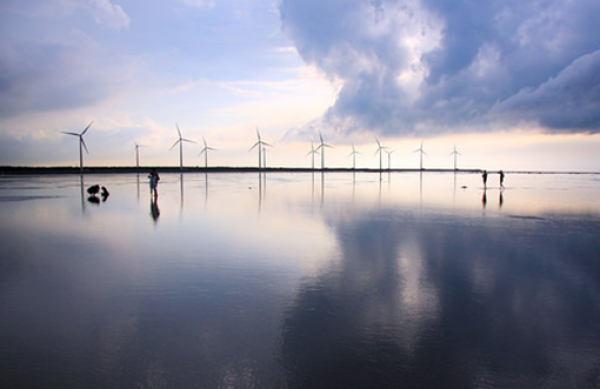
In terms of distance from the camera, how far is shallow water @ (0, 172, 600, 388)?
5051 millimetres

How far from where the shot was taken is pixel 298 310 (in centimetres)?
Result: 701

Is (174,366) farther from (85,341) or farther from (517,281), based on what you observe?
(517,281)

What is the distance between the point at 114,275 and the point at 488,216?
691 inches

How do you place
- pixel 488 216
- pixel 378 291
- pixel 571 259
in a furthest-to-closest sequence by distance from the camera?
pixel 488 216 → pixel 571 259 → pixel 378 291

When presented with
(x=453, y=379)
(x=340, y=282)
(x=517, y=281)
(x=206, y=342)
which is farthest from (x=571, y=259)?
(x=206, y=342)

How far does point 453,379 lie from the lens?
16.1 ft

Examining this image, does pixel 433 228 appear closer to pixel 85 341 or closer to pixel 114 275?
pixel 114 275

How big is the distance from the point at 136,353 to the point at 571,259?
1089cm

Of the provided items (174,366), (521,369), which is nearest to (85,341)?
(174,366)

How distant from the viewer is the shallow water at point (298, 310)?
199 inches

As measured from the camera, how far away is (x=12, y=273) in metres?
9.44

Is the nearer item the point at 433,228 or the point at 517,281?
the point at 517,281

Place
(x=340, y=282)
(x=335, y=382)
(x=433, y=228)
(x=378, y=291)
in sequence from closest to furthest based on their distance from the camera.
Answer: (x=335, y=382) → (x=378, y=291) → (x=340, y=282) → (x=433, y=228)

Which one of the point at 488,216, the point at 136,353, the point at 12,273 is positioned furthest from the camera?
the point at 488,216
